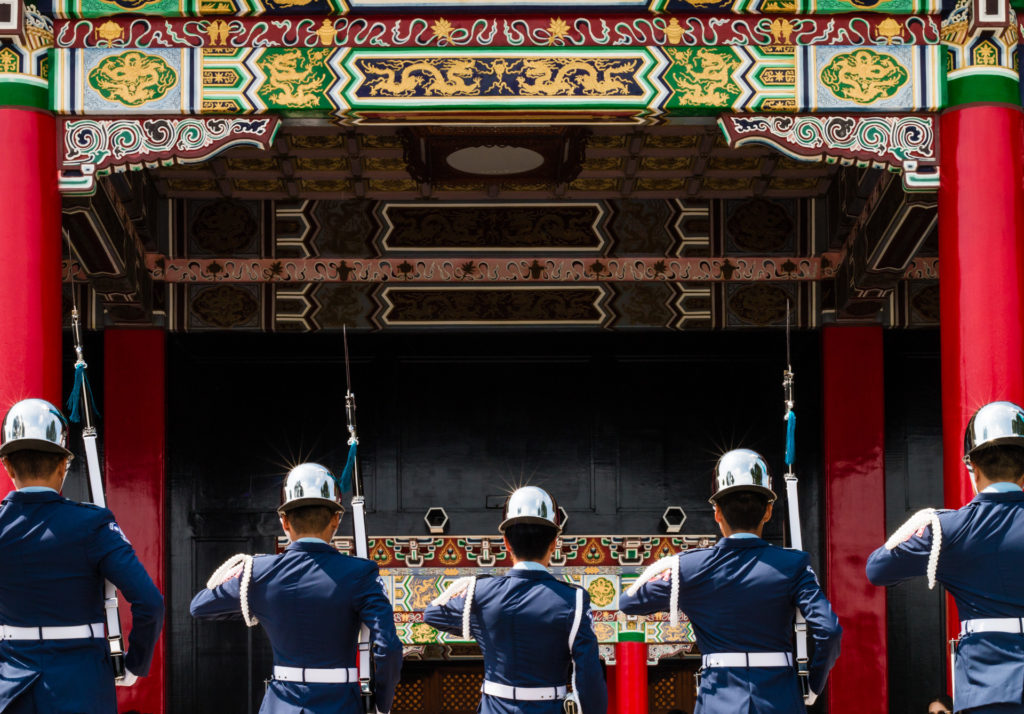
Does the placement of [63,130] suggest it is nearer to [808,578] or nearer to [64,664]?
[64,664]

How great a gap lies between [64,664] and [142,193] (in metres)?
6.38

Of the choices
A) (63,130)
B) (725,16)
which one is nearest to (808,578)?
(725,16)

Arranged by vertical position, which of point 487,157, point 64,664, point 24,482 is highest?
point 487,157

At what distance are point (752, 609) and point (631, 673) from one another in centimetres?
513

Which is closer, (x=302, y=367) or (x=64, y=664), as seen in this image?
(x=64, y=664)

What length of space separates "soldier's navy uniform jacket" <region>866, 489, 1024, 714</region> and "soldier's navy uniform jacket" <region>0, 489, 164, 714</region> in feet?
8.08

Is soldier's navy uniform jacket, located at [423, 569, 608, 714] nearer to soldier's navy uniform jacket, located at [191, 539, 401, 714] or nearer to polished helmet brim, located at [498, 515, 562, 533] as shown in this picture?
polished helmet brim, located at [498, 515, 562, 533]

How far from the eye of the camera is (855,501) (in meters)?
11.2

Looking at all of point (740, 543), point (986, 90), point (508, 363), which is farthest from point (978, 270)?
point (508, 363)

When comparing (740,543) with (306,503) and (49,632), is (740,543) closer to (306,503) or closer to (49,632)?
(306,503)

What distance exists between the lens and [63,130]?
26.1 ft

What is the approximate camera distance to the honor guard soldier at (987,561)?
4.80 m

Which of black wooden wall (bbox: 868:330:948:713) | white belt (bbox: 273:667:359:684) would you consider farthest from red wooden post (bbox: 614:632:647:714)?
white belt (bbox: 273:667:359:684)

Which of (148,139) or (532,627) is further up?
(148,139)
